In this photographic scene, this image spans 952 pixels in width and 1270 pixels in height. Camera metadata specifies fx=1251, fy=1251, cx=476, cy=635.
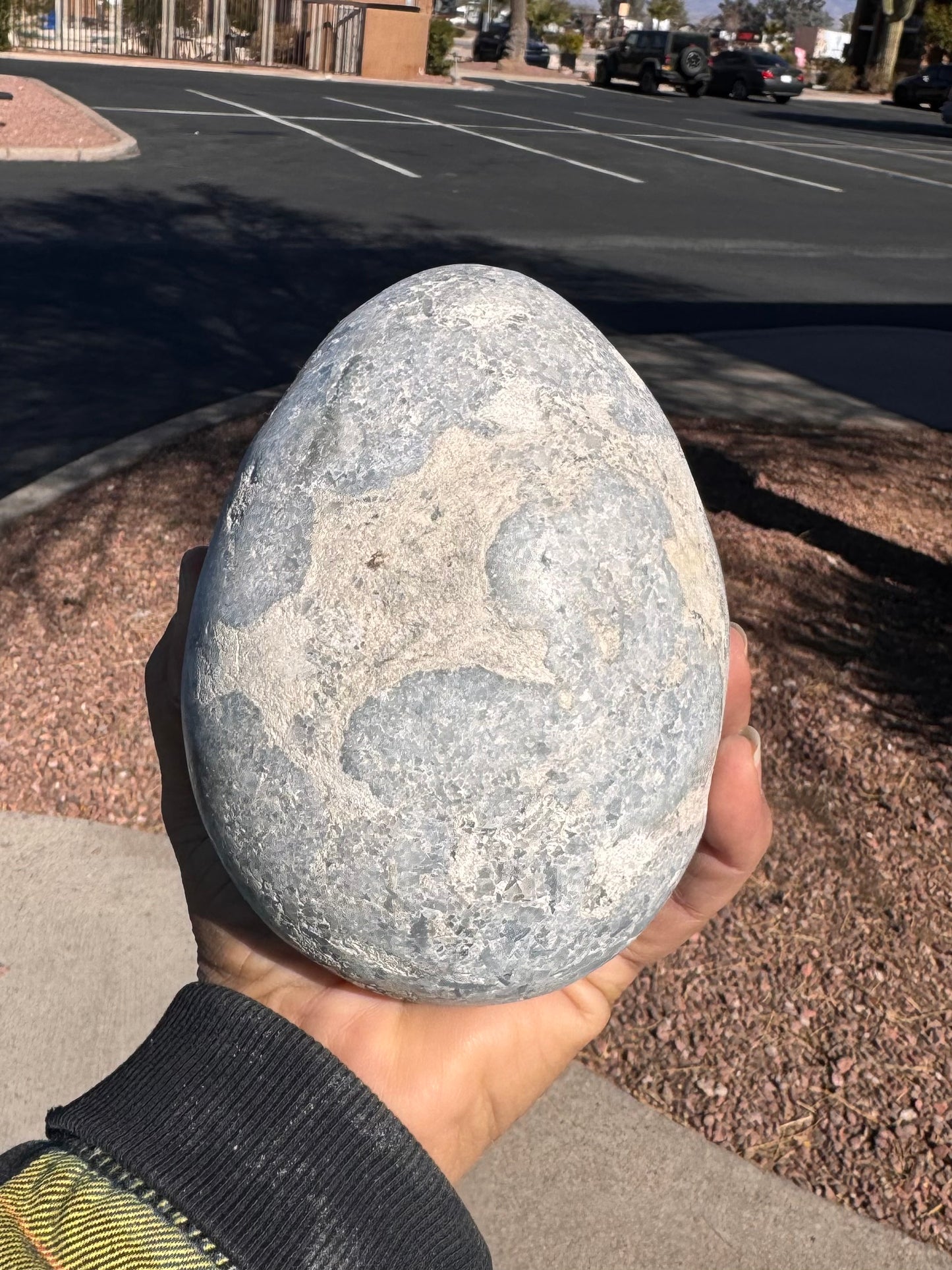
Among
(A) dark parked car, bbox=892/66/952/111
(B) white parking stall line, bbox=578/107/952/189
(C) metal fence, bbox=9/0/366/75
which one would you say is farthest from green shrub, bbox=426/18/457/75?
(A) dark parked car, bbox=892/66/952/111

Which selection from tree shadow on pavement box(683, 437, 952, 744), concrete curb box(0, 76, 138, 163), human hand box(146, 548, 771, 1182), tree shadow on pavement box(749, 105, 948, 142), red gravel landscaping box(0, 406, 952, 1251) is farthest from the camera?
tree shadow on pavement box(749, 105, 948, 142)

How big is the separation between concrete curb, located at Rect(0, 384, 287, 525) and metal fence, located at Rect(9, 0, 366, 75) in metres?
33.7

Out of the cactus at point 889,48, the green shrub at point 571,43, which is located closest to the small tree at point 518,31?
the green shrub at point 571,43

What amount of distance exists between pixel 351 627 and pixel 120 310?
8517 millimetres

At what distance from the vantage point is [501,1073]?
2107 mm

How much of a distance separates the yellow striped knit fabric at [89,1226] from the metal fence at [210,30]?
131 ft

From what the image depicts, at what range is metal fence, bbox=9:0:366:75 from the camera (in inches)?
1465

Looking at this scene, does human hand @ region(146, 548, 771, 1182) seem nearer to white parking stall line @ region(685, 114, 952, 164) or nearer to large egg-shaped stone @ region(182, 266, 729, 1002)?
large egg-shaped stone @ region(182, 266, 729, 1002)

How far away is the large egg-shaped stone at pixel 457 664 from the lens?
171cm

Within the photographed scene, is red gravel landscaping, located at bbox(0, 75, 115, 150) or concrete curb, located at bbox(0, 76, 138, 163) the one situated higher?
red gravel landscaping, located at bbox(0, 75, 115, 150)

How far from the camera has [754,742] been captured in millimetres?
2180

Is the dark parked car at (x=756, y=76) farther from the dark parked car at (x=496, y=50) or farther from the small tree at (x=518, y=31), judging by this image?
the dark parked car at (x=496, y=50)

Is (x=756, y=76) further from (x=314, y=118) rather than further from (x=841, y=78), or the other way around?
(x=314, y=118)

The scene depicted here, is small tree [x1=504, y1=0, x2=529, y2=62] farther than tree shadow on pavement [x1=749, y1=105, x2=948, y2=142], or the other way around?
small tree [x1=504, y1=0, x2=529, y2=62]
